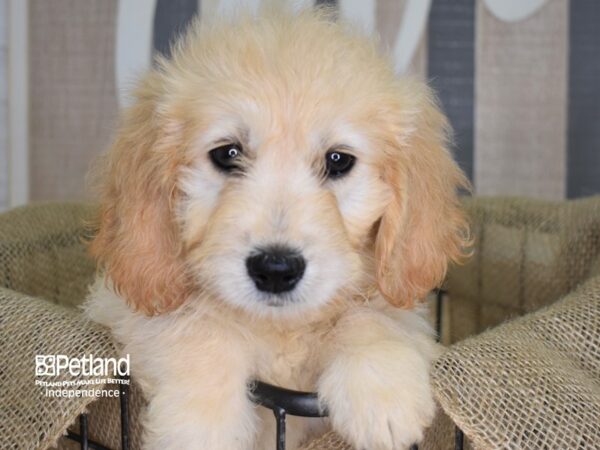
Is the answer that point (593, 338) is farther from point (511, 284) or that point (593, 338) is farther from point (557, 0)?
point (557, 0)

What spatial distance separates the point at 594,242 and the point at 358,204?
845 millimetres

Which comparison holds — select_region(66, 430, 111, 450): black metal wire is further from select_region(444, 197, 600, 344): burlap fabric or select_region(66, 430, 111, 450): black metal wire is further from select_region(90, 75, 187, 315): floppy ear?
select_region(444, 197, 600, 344): burlap fabric

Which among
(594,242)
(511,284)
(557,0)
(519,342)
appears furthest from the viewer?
(557,0)

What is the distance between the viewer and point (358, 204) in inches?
56.4

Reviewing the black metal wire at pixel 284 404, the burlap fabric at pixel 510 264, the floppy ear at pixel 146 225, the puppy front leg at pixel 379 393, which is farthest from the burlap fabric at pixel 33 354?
the burlap fabric at pixel 510 264

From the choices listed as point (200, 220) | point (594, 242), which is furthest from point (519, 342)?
point (594, 242)


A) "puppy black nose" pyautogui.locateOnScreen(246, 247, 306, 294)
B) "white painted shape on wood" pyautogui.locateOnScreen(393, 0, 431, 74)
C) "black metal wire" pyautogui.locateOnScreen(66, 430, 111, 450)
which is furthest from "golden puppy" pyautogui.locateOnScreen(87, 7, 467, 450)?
"white painted shape on wood" pyautogui.locateOnScreen(393, 0, 431, 74)

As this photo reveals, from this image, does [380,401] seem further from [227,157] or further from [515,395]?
[227,157]

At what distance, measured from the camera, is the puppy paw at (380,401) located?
3.82 feet

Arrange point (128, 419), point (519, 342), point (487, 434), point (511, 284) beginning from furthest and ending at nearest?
point (511, 284)
point (128, 419)
point (519, 342)
point (487, 434)

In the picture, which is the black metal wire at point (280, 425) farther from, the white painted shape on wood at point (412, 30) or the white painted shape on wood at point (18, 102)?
the white painted shape on wood at point (18, 102)

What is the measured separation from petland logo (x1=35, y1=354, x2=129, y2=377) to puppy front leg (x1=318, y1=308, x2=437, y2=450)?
0.35m

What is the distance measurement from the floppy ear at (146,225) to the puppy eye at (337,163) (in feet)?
0.90

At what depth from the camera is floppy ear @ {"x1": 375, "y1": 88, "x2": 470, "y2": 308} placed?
4.75 feet
